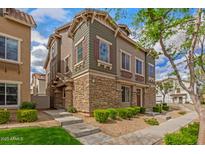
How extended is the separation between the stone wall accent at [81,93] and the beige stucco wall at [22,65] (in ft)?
7.34

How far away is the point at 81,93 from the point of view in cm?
1011

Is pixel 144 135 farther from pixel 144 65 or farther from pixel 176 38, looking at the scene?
pixel 144 65

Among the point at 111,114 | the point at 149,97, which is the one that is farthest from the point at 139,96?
the point at 111,114

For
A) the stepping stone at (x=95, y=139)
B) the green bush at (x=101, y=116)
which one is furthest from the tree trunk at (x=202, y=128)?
the green bush at (x=101, y=116)

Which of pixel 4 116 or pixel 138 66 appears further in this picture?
pixel 138 66

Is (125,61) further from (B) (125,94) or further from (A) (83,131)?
(A) (83,131)

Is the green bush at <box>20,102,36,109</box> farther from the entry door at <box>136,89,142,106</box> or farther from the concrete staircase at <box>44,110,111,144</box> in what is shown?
the entry door at <box>136,89,142,106</box>

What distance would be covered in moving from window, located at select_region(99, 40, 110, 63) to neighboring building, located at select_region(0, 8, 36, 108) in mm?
3277

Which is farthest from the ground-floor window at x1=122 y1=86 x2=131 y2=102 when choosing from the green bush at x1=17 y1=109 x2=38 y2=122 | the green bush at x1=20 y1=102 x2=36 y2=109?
the green bush at x1=17 y1=109 x2=38 y2=122

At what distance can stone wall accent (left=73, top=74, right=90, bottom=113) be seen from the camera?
9.50 m

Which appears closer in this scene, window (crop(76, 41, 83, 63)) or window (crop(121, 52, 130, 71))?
window (crop(76, 41, 83, 63))

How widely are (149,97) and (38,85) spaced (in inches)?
310

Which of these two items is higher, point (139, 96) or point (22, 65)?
point (22, 65)

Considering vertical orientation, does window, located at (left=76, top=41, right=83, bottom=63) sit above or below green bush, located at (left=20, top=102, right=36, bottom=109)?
above
